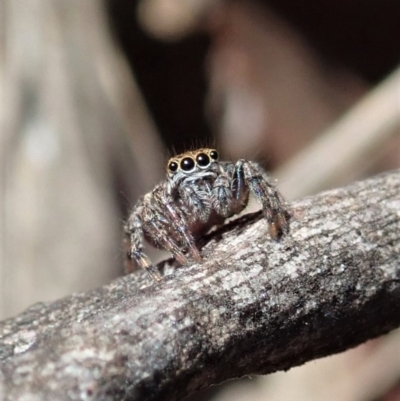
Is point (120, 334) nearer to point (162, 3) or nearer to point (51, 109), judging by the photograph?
point (51, 109)

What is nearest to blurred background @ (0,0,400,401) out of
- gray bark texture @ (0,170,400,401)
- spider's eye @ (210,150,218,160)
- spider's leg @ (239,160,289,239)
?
spider's eye @ (210,150,218,160)

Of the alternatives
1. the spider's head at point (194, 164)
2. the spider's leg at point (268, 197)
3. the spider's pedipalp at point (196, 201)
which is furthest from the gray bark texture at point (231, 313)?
the spider's head at point (194, 164)

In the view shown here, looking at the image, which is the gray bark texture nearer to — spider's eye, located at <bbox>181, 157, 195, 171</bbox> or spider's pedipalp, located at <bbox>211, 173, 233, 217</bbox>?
spider's pedipalp, located at <bbox>211, 173, 233, 217</bbox>

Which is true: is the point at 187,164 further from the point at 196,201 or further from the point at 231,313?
the point at 231,313

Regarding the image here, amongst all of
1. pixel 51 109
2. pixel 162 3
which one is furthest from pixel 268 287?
pixel 162 3

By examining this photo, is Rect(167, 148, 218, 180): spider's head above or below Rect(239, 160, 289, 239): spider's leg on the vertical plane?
above

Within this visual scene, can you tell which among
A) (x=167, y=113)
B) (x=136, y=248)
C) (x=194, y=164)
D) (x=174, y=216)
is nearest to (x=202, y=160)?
(x=194, y=164)
